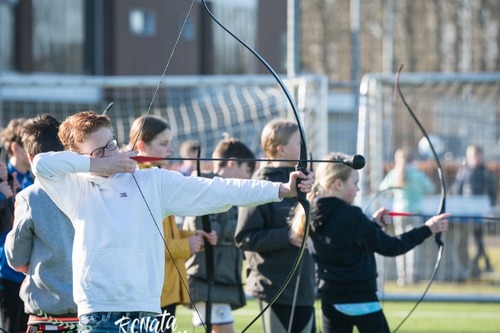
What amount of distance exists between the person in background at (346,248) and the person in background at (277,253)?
0.18 meters

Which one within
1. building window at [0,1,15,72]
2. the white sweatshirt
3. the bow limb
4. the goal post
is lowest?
the bow limb

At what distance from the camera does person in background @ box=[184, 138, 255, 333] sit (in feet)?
21.9

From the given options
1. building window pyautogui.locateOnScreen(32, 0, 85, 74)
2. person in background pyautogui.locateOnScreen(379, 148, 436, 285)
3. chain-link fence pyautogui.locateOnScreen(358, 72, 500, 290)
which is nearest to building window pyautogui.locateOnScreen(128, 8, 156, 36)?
building window pyautogui.locateOnScreen(32, 0, 85, 74)

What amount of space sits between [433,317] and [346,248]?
463 cm

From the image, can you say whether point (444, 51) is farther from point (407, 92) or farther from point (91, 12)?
point (407, 92)

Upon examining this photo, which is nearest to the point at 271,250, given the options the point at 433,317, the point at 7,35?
the point at 433,317

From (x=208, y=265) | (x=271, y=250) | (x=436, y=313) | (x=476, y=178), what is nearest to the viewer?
(x=271, y=250)

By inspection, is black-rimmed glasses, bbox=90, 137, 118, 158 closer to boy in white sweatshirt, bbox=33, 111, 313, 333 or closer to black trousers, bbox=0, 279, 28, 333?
boy in white sweatshirt, bbox=33, 111, 313, 333

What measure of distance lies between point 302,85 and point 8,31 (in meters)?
16.6

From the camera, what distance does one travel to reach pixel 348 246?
19.2 ft

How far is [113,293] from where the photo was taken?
434 cm

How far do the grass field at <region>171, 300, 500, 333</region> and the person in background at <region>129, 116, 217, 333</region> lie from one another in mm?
2530

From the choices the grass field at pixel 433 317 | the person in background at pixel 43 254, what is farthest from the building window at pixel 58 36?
the person in background at pixel 43 254

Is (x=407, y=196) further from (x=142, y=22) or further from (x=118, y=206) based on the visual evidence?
(x=142, y=22)
